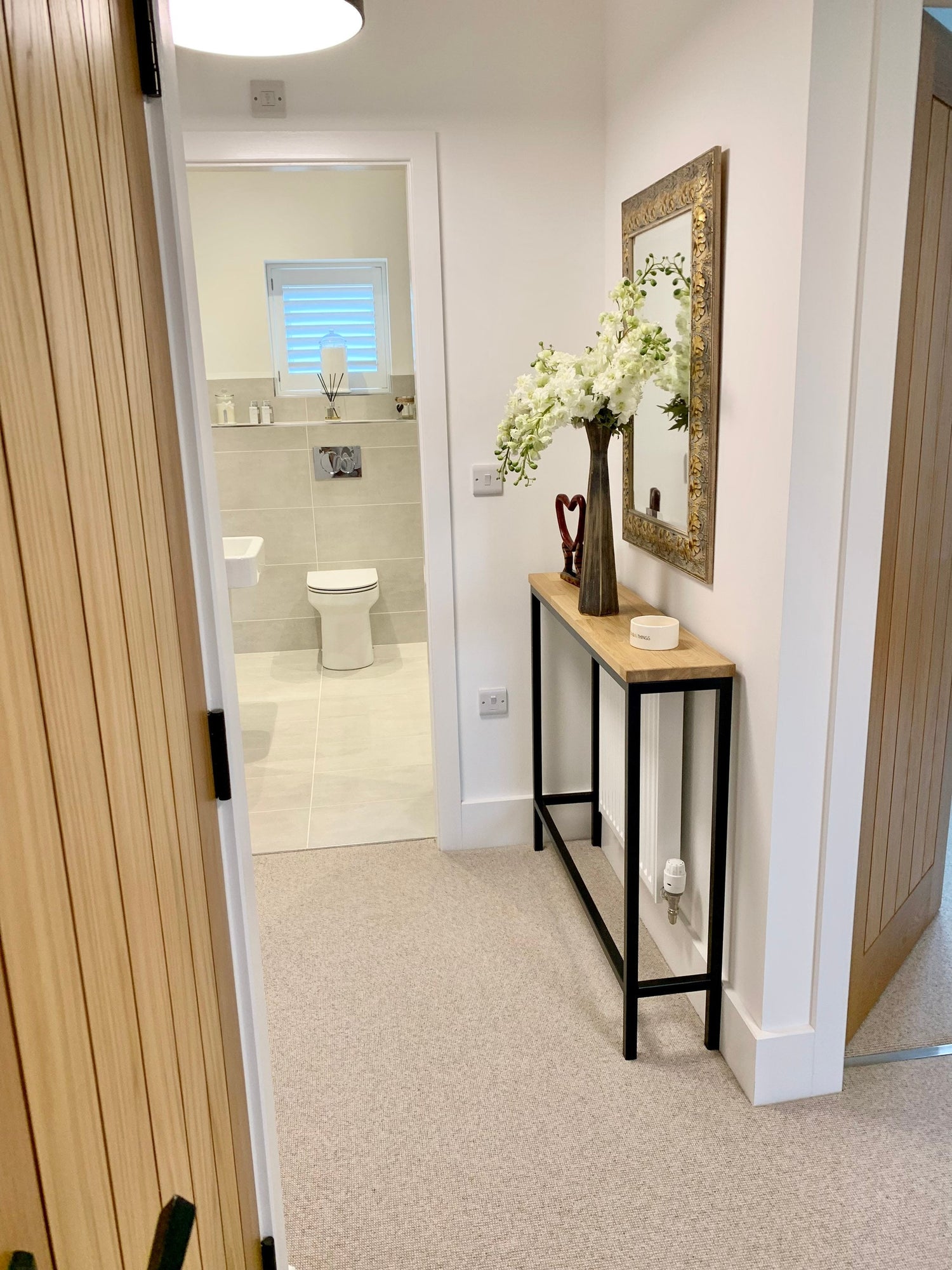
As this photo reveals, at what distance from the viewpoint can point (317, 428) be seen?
Result: 545 centimetres

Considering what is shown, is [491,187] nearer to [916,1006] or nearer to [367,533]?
[916,1006]

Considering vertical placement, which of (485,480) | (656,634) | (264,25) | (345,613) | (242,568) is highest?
(264,25)

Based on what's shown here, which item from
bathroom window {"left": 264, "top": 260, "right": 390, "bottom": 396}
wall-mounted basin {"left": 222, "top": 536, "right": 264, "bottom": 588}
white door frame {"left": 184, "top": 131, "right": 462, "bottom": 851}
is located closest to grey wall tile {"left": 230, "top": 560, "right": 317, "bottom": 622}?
bathroom window {"left": 264, "top": 260, "right": 390, "bottom": 396}

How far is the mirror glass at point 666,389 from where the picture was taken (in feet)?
7.38

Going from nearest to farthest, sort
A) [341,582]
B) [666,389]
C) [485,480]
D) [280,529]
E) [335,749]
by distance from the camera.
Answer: [666,389], [485,480], [335,749], [341,582], [280,529]

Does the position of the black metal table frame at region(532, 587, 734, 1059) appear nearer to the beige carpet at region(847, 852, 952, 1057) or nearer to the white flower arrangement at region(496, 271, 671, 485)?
the beige carpet at region(847, 852, 952, 1057)

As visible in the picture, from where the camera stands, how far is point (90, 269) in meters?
0.80

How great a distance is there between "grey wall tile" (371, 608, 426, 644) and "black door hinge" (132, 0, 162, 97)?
15.7 feet

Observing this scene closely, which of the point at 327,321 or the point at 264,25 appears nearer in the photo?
the point at 264,25

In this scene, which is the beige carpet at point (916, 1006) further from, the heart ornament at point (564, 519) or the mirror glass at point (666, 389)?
the heart ornament at point (564, 519)

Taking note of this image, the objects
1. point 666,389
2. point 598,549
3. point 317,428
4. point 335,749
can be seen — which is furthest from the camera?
point 317,428

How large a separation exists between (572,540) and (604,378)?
0.72m

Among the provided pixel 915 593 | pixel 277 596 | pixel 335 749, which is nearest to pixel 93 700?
pixel 915 593

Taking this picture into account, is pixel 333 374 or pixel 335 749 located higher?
pixel 333 374
